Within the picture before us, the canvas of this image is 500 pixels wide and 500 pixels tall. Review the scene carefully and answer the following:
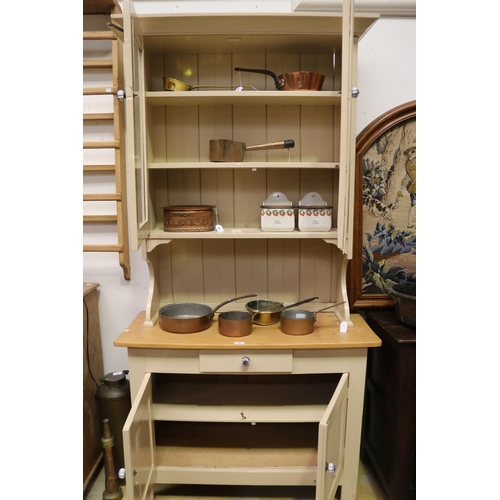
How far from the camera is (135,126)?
1845 mm

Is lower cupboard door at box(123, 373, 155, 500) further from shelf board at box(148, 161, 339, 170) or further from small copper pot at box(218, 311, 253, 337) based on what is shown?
shelf board at box(148, 161, 339, 170)

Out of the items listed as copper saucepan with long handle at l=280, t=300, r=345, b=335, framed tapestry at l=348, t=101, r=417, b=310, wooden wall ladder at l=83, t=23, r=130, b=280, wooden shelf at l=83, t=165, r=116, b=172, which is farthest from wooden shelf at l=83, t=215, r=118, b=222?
framed tapestry at l=348, t=101, r=417, b=310

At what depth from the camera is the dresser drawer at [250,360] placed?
1.86 meters

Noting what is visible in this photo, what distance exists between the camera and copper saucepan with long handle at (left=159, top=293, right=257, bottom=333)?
1947 millimetres

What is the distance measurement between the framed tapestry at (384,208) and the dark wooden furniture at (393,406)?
20 cm

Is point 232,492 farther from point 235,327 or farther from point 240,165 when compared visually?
point 240,165

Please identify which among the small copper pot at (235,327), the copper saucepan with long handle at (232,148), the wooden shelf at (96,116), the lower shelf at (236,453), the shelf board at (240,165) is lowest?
the lower shelf at (236,453)

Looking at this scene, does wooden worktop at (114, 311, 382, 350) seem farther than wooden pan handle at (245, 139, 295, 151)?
No

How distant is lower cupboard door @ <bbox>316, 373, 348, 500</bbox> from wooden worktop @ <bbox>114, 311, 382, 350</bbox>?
0.56 ft

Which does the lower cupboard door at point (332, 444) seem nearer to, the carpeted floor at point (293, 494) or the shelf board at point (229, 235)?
the carpeted floor at point (293, 494)

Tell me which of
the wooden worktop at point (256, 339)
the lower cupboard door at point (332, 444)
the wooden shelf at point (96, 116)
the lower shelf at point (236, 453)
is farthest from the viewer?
the wooden shelf at point (96, 116)

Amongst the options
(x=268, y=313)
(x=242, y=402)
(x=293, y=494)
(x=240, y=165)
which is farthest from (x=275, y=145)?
(x=293, y=494)

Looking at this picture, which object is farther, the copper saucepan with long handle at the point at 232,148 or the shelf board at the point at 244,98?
the copper saucepan with long handle at the point at 232,148

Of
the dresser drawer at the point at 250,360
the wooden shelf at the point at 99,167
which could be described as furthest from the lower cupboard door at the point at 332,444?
the wooden shelf at the point at 99,167
